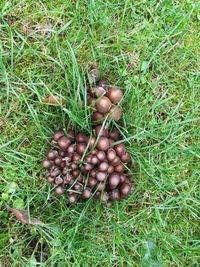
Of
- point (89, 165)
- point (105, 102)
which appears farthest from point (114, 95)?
point (89, 165)

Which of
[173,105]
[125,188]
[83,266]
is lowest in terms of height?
[83,266]

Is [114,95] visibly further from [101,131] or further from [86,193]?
[86,193]

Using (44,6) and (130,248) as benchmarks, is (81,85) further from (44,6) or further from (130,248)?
(130,248)

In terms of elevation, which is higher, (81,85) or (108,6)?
(108,6)

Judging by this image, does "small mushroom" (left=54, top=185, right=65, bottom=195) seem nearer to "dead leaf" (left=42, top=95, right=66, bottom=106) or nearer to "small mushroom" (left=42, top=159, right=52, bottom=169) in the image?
"small mushroom" (left=42, top=159, right=52, bottom=169)

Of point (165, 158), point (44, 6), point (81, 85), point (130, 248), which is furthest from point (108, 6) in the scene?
point (130, 248)

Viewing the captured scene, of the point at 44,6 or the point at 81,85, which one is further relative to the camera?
the point at 44,6

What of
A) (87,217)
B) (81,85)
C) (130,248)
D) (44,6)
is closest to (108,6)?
(44,6)
